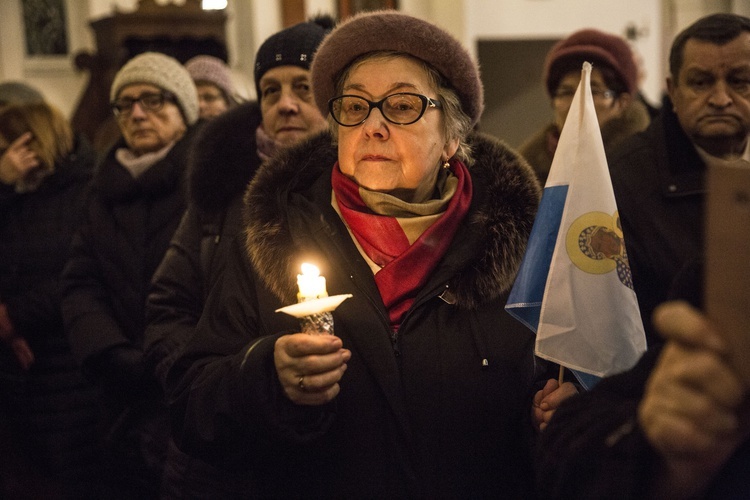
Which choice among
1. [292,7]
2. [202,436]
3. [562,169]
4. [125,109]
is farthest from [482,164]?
[292,7]

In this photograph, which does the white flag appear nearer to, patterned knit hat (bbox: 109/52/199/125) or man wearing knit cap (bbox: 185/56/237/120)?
patterned knit hat (bbox: 109/52/199/125)

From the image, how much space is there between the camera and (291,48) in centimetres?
296

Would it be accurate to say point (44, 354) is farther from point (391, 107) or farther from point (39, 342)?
point (391, 107)

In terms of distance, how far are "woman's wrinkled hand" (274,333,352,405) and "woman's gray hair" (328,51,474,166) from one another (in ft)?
2.48

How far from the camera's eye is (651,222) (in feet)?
8.79

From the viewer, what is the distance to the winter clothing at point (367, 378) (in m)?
1.84

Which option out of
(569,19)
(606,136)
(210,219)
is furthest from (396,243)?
(569,19)

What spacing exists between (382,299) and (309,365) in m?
0.37

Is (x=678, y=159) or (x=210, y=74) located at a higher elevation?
(x=210, y=74)

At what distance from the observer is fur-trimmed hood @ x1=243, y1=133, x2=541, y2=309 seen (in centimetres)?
197

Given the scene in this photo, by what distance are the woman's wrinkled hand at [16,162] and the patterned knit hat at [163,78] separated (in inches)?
19.7

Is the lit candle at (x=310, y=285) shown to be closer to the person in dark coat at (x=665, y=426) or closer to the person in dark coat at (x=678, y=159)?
the person in dark coat at (x=665, y=426)

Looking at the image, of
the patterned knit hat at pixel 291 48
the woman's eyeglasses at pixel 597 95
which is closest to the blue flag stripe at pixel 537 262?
the patterned knit hat at pixel 291 48

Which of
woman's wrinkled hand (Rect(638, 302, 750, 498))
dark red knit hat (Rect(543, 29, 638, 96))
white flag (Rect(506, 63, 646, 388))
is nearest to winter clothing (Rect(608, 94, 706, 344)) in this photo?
white flag (Rect(506, 63, 646, 388))
